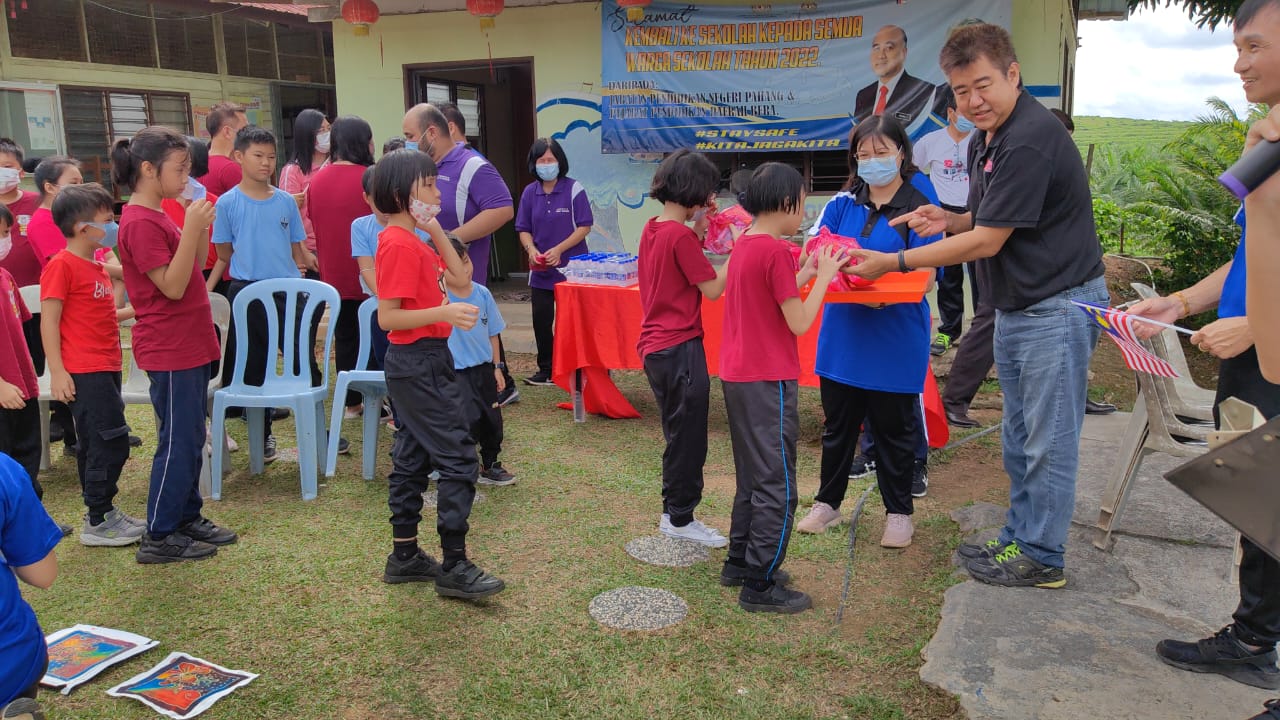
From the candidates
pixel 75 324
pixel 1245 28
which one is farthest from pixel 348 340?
pixel 1245 28

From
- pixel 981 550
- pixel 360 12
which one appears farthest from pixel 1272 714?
pixel 360 12

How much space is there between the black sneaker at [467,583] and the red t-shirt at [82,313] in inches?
73.0

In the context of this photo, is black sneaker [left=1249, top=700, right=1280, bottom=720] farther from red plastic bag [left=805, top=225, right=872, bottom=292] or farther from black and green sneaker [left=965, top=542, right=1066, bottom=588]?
red plastic bag [left=805, top=225, right=872, bottom=292]

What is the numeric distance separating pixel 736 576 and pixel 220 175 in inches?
161

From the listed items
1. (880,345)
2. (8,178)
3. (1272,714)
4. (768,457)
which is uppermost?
(8,178)

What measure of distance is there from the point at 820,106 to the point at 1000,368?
5.16 meters

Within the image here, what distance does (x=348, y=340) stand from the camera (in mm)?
5223

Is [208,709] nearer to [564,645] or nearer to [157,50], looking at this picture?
[564,645]

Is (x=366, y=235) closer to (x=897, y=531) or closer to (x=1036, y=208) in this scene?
(x=897, y=531)

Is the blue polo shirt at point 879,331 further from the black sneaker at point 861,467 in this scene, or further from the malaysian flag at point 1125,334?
the black sneaker at point 861,467

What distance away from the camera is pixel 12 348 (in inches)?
146

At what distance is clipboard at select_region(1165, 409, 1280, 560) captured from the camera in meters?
1.65

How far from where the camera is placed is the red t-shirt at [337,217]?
500cm

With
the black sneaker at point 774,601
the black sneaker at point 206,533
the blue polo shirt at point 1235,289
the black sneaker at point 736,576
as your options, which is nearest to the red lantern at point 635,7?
the black sneaker at point 206,533
